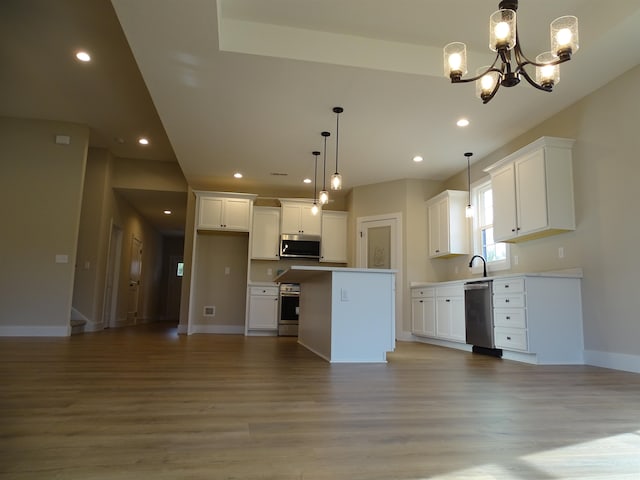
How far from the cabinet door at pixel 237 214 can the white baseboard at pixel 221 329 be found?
71.1 inches

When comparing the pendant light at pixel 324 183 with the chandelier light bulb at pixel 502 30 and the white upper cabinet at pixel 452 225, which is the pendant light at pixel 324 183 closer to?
the white upper cabinet at pixel 452 225

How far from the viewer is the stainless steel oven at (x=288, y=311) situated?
7.25 meters

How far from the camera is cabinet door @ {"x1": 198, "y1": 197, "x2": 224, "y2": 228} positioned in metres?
7.38

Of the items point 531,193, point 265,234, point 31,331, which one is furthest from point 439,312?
point 31,331

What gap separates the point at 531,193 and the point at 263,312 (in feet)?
15.0

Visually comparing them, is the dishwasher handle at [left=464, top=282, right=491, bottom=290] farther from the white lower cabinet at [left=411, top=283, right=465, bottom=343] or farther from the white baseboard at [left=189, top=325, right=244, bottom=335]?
the white baseboard at [left=189, top=325, right=244, bottom=335]

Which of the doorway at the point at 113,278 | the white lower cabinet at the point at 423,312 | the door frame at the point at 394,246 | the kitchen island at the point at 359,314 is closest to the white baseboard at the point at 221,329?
the doorway at the point at 113,278

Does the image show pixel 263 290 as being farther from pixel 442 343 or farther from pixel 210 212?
pixel 442 343

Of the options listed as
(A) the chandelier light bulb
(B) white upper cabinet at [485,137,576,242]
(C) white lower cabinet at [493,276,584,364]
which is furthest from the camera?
(B) white upper cabinet at [485,137,576,242]

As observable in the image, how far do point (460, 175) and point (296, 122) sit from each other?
3.02m

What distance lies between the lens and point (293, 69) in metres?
3.95

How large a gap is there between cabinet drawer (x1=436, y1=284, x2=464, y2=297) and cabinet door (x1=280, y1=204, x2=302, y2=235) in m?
2.84

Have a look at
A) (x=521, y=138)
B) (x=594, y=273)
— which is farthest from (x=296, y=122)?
(x=594, y=273)

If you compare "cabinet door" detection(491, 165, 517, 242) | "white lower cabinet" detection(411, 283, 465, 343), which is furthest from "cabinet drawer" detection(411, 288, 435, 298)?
"cabinet door" detection(491, 165, 517, 242)
